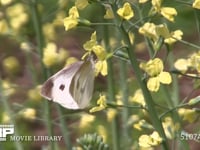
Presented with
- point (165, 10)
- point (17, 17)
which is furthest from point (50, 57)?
point (165, 10)

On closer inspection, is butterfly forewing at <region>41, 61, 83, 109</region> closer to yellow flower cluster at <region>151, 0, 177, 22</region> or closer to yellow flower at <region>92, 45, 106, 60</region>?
yellow flower at <region>92, 45, 106, 60</region>

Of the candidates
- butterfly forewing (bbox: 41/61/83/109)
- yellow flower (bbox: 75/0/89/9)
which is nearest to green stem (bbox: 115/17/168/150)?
yellow flower (bbox: 75/0/89/9)

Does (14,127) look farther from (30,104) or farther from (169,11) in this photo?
(30,104)

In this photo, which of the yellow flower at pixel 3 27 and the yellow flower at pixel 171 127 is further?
the yellow flower at pixel 3 27

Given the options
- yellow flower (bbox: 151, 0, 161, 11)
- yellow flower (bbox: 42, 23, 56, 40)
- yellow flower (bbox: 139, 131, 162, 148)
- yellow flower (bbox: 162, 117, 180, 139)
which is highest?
yellow flower (bbox: 42, 23, 56, 40)

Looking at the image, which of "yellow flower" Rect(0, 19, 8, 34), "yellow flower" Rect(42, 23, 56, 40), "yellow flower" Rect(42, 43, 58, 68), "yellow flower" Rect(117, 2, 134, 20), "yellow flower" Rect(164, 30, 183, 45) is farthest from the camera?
"yellow flower" Rect(42, 23, 56, 40)

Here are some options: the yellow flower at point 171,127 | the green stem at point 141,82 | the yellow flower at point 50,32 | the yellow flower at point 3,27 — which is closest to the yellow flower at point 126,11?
the green stem at point 141,82

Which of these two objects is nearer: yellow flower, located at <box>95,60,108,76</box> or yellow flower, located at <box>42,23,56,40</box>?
yellow flower, located at <box>95,60,108,76</box>

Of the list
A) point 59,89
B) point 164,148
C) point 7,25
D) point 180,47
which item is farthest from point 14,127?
point 180,47

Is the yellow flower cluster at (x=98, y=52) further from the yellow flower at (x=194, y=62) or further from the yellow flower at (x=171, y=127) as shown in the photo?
the yellow flower at (x=171, y=127)

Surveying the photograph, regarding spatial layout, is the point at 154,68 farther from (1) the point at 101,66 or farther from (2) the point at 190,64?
(2) the point at 190,64
